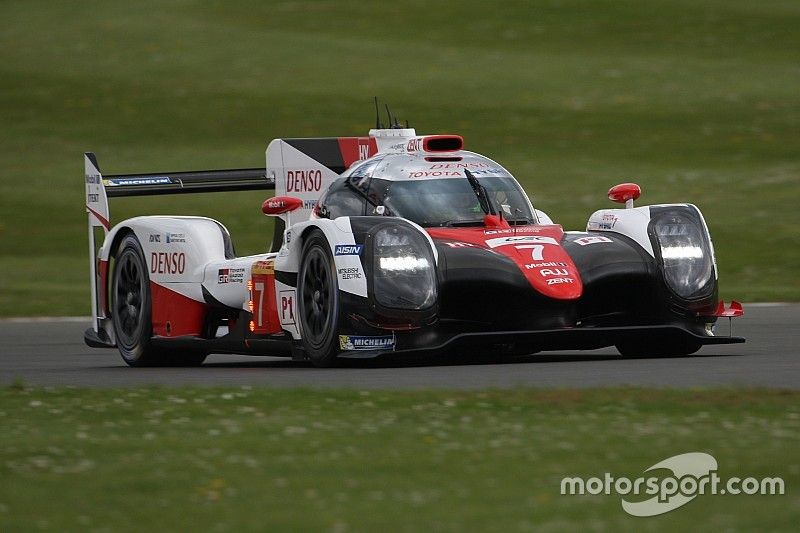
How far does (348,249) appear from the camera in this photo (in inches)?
485

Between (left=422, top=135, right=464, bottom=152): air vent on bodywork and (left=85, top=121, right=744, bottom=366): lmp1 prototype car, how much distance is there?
0.01m

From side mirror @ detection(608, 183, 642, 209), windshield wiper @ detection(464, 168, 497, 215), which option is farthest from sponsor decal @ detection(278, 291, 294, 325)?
side mirror @ detection(608, 183, 642, 209)

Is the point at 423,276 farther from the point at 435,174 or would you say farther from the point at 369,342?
the point at 435,174

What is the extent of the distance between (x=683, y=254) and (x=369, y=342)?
2.45 m

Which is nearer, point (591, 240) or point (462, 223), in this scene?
point (591, 240)

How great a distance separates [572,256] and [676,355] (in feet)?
4.24

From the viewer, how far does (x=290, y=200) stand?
44.4ft

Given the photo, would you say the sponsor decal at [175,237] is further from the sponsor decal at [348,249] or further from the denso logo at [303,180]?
the sponsor decal at [348,249]

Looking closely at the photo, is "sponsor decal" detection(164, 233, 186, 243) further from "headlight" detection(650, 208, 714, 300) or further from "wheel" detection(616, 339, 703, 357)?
"headlight" detection(650, 208, 714, 300)

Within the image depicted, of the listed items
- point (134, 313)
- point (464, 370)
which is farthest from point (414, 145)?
point (134, 313)

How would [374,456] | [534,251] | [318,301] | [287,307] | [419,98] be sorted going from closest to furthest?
[374,456]
[534,251]
[318,301]
[287,307]
[419,98]

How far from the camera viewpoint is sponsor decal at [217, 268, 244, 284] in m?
14.2

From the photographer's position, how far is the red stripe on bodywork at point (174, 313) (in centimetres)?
1477

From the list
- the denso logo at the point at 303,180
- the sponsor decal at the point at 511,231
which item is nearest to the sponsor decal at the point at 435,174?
the sponsor decal at the point at 511,231
